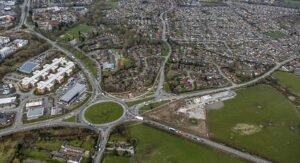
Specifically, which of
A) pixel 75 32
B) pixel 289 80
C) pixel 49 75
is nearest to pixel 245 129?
pixel 289 80

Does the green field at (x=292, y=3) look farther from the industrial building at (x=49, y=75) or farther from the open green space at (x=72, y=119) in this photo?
the open green space at (x=72, y=119)

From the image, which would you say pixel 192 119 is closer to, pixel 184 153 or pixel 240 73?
pixel 184 153

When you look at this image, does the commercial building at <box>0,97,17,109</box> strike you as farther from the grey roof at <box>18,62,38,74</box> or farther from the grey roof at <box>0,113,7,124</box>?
the grey roof at <box>18,62,38,74</box>

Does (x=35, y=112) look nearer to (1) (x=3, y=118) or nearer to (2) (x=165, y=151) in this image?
(1) (x=3, y=118)

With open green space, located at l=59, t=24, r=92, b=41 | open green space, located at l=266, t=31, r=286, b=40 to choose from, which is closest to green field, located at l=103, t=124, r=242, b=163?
open green space, located at l=59, t=24, r=92, b=41

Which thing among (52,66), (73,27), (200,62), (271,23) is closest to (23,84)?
(52,66)

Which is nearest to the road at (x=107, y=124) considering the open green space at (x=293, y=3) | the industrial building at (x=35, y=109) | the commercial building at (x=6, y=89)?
the industrial building at (x=35, y=109)
